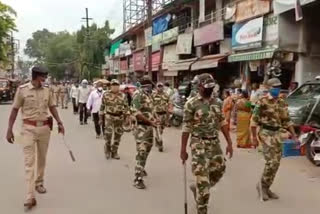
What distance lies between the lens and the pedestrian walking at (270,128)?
23.4 ft

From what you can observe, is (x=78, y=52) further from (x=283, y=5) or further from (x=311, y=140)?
(x=311, y=140)

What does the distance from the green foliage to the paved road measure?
165 feet

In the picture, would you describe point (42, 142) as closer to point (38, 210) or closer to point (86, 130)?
point (38, 210)

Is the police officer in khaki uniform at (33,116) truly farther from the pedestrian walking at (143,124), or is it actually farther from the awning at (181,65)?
the awning at (181,65)

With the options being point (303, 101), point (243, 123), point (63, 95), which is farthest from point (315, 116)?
point (63, 95)

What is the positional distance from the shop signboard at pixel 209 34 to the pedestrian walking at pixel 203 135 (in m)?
18.6

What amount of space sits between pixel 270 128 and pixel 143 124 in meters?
2.06

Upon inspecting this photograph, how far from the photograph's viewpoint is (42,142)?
718cm

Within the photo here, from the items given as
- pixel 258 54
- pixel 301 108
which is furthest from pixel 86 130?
pixel 301 108

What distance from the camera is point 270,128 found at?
722 centimetres

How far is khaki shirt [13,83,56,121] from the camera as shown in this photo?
7016 mm

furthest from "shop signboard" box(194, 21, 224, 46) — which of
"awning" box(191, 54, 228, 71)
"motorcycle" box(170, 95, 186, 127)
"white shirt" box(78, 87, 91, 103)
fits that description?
"white shirt" box(78, 87, 91, 103)

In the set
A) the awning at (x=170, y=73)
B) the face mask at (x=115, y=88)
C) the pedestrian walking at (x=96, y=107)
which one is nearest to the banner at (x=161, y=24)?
the awning at (x=170, y=73)

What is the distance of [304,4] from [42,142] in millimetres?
11711
